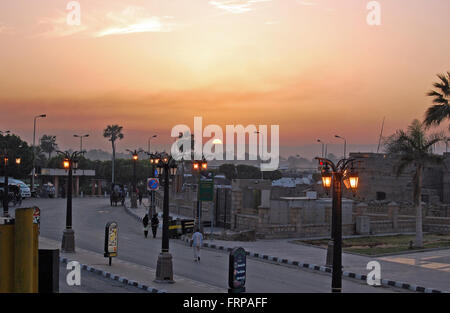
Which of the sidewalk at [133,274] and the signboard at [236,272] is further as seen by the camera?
the sidewalk at [133,274]

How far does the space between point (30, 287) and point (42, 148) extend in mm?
189396

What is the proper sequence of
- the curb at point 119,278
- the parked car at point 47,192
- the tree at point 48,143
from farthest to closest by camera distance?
the tree at point 48,143 < the parked car at point 47,192 < the curb at point 119,278

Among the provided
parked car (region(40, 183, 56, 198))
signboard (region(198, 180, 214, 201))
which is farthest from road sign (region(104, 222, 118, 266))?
parked car (region(40, 183, 56, 198))

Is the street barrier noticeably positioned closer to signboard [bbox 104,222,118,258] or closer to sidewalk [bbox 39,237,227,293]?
sidewalk [bbox 39,237,227,293]

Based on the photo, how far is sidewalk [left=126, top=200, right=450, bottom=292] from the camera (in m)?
21.0

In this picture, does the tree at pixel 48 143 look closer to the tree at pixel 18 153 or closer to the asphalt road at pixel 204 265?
the tree at pixel 18 153

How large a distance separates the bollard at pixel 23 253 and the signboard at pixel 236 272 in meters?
7.89

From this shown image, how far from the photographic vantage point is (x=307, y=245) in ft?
103

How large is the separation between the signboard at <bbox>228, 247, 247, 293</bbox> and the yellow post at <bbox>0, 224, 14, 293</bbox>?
802 cm

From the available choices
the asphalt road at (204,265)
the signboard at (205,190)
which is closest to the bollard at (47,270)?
the asphalt road at (204,265)

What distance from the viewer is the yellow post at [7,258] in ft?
23.5

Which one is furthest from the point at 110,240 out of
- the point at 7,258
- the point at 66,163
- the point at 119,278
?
the point at 7,258

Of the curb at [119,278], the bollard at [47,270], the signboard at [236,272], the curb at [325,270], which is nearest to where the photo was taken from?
the bollard at [47,270]
